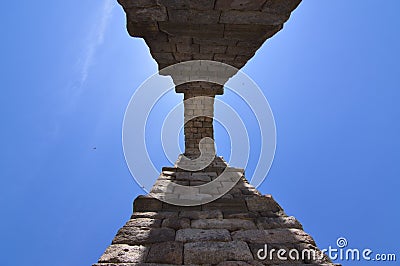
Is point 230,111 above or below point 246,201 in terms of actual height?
above

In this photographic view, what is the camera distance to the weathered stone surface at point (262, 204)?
9.73 feet

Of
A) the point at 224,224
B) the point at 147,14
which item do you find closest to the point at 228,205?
the point at 224,224

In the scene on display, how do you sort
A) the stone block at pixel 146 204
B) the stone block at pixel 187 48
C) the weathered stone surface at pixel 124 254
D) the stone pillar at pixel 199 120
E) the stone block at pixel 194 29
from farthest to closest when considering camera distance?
1. the stone pillar at pixel 199 120
2. the stone block at pixel 187 48
3. the stone block at pixel 194 29
4. the stone block at pixel 146 204
5. the weathered stone surface at pixel 124 254

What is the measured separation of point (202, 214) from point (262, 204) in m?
0.81

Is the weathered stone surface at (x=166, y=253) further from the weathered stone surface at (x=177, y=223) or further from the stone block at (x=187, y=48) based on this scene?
the stone block at (x=187, y=48)

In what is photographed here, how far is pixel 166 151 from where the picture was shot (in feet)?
25.5

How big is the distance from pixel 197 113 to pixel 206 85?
130 centimetres

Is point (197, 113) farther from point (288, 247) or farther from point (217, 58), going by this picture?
point (288, 247)

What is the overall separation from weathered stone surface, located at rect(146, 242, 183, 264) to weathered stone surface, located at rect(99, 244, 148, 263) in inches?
2.7

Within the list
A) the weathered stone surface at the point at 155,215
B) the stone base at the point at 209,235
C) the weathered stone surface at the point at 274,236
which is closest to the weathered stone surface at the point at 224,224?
the stone base at the point at 209,235

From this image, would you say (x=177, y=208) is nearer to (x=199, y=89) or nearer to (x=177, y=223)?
(x=177, y=223)

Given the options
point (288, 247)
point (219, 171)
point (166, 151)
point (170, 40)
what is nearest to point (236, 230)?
point (288, 247)

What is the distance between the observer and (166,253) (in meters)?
1.98

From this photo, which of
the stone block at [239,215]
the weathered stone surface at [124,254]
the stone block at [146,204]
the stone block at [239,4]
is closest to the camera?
the weathered stone surface at [124,254]
